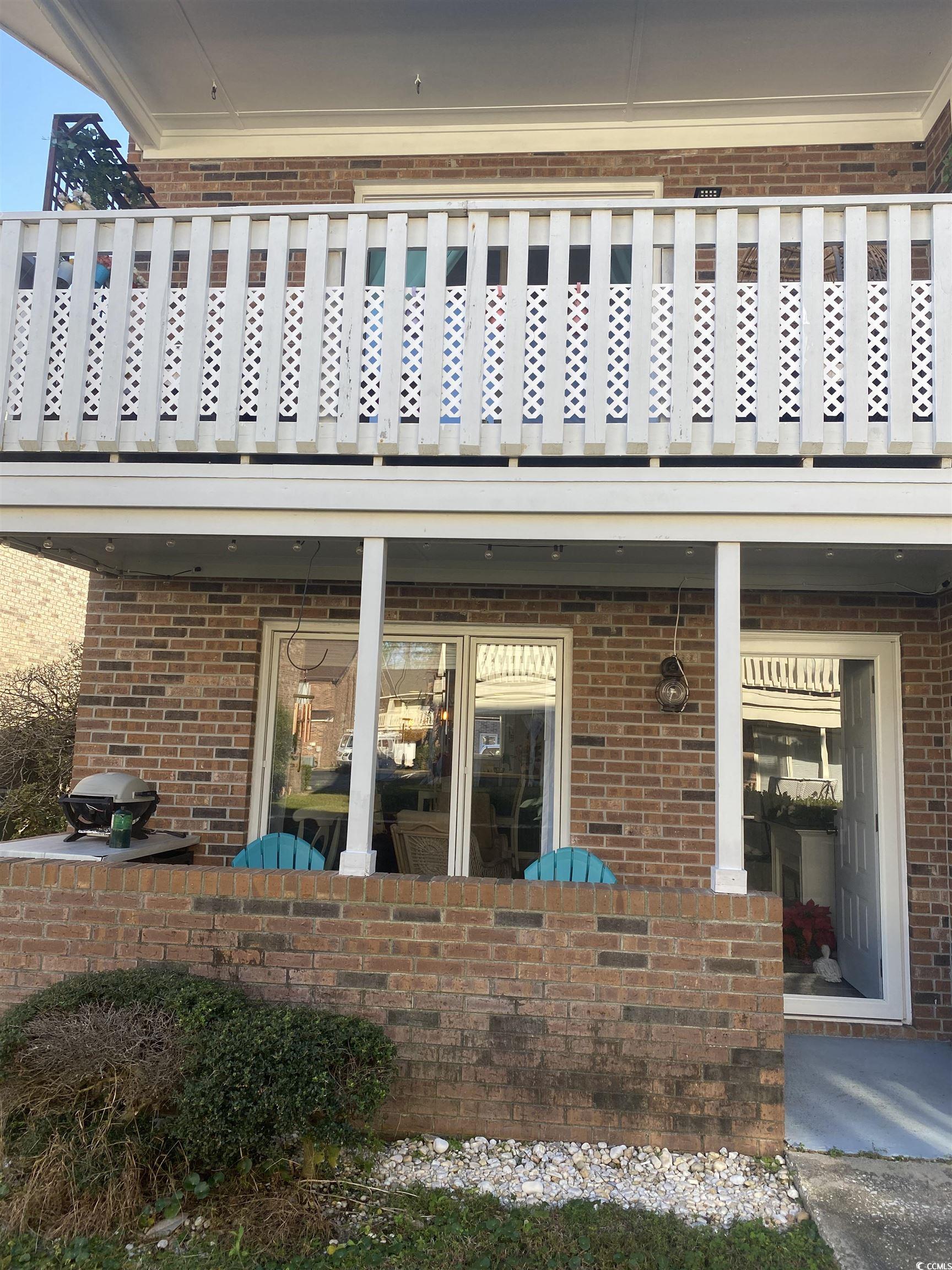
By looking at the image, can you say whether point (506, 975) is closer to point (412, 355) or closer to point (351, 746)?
point (351, 746)

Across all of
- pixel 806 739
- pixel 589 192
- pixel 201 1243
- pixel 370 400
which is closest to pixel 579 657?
pixel 806 739

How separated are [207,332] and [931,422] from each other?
12.4 feet

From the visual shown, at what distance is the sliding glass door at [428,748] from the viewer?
230 inches

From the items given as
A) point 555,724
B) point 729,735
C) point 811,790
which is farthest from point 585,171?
point 811,790

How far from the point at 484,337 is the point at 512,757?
284cm

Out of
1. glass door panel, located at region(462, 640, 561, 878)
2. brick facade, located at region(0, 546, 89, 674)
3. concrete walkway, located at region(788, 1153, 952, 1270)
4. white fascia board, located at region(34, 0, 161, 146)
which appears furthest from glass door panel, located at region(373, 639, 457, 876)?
brick facade, located at region(0, 546, 89, 674)

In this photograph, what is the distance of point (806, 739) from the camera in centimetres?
585

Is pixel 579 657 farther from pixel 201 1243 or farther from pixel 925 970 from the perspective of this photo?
pixel 201 1243

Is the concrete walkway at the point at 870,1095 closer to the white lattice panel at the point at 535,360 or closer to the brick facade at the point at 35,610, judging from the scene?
the white lattice panel at the point at 535,360

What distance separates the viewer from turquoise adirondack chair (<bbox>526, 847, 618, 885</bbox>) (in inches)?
193

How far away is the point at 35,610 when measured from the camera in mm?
12578

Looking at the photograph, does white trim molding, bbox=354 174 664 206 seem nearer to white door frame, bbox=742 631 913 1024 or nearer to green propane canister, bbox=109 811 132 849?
white door frame, bbox=742 631 913 1024

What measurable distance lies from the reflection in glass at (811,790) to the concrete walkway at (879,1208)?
2013 mm

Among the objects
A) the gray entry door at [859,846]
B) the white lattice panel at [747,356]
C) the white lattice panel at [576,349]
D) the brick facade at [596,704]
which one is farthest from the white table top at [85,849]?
the gray entry door at [859,846]
